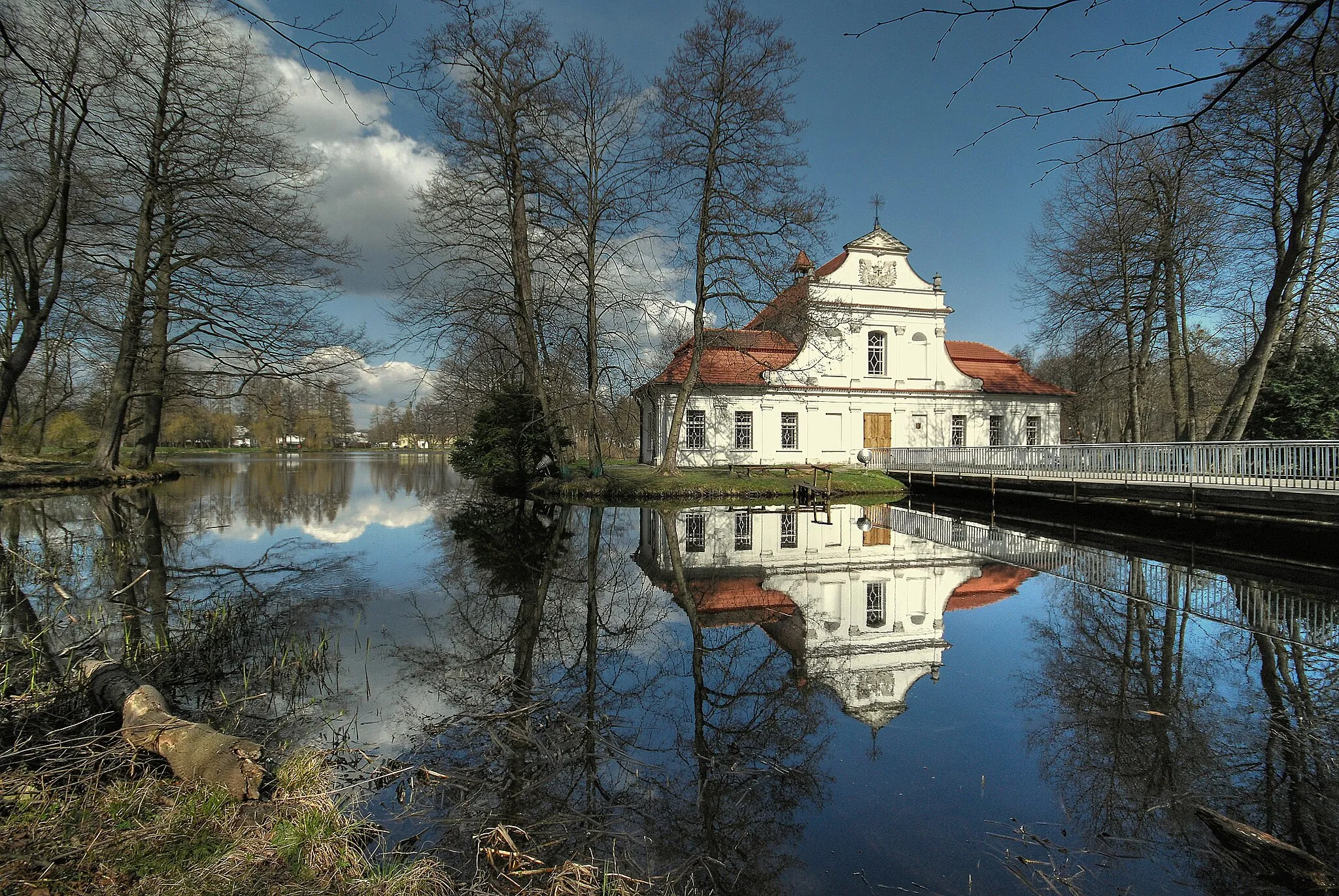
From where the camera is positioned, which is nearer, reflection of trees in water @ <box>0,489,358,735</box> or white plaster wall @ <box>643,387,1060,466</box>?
reflection of trees in water @ <box>0,489,358,735</box>

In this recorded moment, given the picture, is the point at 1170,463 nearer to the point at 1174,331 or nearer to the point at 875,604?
the point at 1174,331

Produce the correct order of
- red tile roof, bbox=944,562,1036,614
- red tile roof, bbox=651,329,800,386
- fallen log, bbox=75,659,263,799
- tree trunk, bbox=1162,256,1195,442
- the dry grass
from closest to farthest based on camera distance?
the dry grass → fallen log, bbox=75,659,263,799 → red tile roof, bbox=944,562,1036,614 → tree trunk, bbox=1162,256,1195,442 → red tile roof, bbox=651,329,800,386

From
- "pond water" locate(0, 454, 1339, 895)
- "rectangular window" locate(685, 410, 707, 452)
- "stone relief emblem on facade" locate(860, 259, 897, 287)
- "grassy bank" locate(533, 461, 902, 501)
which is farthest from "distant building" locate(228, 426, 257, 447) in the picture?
"pond water" locate(0, 454, 1339, 895)

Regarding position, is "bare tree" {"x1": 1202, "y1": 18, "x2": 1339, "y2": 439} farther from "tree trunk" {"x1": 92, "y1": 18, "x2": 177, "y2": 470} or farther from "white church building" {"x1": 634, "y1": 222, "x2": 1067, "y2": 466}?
"tree trunk" {"x1": 92, "y1": 18, "x2": 177, "y2": 470}

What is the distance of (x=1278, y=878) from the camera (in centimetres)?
253

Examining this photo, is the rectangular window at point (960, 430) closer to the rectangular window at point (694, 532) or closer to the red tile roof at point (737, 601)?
the rectangular window at point (694, 532)

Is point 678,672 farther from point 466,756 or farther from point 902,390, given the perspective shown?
point 902,390

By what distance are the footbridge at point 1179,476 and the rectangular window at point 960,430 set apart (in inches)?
272

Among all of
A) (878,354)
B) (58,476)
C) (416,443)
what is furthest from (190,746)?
(416,443)

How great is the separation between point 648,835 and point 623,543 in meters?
8.98

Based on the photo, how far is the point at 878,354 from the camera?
90.1 feet

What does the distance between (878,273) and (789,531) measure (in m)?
17.8

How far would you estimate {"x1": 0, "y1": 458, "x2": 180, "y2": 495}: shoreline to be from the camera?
17.7 m

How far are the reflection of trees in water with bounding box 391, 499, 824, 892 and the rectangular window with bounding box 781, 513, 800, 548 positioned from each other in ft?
16.8
